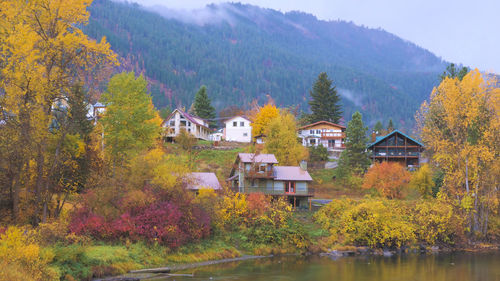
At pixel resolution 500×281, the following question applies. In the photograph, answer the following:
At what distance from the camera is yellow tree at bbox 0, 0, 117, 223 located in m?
23.4

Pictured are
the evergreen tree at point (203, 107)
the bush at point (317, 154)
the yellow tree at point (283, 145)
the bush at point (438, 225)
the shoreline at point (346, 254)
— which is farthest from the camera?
the evergreen tree at point (203, 107)

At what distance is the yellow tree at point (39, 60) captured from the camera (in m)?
23.4

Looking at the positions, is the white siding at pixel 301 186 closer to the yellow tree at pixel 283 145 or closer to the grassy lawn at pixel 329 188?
the grassy lawn at pixel 329 188

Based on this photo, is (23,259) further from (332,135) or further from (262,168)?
(332,135)

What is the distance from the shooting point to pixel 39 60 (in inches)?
986

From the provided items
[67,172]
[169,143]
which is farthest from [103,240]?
[169,143]

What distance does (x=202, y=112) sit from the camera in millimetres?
98312

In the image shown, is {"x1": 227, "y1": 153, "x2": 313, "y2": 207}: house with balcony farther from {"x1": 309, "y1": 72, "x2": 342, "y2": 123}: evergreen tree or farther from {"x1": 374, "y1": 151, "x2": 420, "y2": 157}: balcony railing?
{"x1": 309, "y1": 72, "x2": 342, "y2": 123}: evergreen tree

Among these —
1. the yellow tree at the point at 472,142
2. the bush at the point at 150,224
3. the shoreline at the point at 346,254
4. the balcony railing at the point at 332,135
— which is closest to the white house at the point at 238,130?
the balcony railing at the point at 332,135

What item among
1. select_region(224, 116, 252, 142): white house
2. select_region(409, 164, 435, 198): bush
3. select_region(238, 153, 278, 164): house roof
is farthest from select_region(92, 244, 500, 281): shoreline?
select_region(224, 116, 252, 142): white house

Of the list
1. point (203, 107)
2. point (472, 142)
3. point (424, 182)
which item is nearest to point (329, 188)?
point (424, 182)

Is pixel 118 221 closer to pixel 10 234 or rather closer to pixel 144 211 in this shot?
pixel 144 211

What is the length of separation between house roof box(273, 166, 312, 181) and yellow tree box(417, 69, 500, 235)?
14.3 m

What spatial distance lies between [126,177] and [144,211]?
21.0 ft
